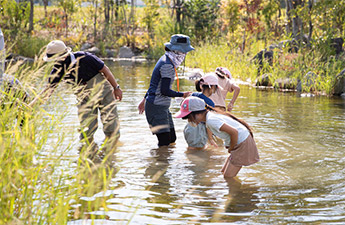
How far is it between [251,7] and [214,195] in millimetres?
17161

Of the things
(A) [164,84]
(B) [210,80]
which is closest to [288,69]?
(B) [210,80]

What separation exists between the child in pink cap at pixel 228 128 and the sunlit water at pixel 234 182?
0.33m

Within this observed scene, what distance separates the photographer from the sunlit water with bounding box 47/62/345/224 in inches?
183

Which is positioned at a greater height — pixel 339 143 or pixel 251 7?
pixel 251 7

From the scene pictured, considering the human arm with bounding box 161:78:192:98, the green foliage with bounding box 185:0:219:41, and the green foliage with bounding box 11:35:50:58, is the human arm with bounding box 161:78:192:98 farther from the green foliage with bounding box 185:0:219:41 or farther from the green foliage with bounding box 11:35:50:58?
the green foliage with bounding box 185:0:219:41

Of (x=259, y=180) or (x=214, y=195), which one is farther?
(x=259, y=180)

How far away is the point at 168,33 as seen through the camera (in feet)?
100

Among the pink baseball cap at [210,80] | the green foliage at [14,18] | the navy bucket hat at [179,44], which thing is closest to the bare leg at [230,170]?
the pink baseball cap at [210,80]

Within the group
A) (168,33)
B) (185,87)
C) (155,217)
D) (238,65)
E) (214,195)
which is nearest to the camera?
(155,217)

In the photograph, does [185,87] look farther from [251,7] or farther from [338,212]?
[338,212]

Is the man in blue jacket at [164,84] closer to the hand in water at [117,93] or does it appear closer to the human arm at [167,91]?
the human arm at [167,91]

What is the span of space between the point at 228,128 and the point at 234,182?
80 cm

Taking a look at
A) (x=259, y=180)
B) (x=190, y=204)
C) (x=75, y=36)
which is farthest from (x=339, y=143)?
(x=75, y=36)

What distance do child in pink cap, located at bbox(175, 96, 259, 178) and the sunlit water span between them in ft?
1.09
